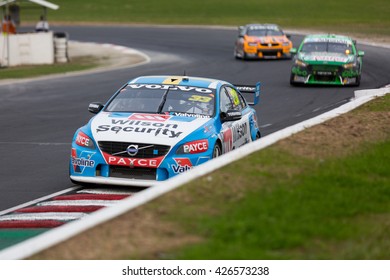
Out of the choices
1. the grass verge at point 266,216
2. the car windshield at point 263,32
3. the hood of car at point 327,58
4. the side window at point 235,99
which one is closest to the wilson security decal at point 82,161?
the grass verge at point 266,216

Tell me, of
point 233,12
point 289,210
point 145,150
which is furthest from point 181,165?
point 233,12

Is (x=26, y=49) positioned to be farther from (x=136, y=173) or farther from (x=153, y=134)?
(x=136, y=173)

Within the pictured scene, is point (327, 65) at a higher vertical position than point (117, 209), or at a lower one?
lower

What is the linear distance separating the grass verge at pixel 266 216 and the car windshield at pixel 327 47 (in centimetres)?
1832

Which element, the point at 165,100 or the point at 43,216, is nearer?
the point at 43,216

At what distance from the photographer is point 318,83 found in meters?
28.9

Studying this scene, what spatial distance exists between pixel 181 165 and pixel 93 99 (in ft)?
44.2

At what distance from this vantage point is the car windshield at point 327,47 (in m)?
29.4

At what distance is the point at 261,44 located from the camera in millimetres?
40562

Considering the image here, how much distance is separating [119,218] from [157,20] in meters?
65.2

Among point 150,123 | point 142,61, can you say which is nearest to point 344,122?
point 150,123

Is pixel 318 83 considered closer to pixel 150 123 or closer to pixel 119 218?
pixel 150 123

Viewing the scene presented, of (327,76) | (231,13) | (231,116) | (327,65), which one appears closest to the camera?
(231,116)

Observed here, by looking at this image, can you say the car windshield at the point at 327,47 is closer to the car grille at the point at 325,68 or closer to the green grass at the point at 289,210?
the car grille at the point at 325,68
